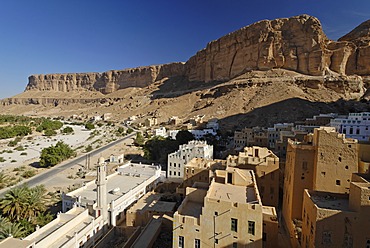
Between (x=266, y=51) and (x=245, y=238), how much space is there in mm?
83521

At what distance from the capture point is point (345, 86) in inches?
2628

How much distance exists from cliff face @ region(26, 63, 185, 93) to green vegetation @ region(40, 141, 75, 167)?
101560 mm

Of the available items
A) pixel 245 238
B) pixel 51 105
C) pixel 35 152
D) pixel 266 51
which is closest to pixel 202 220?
pixel 245 238

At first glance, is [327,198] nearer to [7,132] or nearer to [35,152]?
[35,152]

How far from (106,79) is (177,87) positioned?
67493 mm

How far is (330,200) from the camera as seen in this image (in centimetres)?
1110

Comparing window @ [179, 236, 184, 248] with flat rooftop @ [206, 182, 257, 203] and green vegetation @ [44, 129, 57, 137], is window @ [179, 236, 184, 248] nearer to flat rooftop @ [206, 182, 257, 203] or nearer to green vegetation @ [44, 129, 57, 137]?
flat rooftop @ [206, 182, 257, 203]

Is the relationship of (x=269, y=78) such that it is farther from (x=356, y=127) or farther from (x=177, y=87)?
(x=177, y=87)

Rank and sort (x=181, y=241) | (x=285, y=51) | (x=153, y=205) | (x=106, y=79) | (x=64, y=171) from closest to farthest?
(x=181, y=241)
(x=153, y=205)
(x=64, y=171)
(x=285, y=51)
(x=106, y=79)

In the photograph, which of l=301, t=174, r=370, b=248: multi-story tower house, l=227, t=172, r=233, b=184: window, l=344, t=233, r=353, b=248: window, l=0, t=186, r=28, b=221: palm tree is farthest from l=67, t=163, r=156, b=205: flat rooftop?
l=344, t=233, r=353, b=248: window

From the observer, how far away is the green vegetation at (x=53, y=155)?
37.9 metres

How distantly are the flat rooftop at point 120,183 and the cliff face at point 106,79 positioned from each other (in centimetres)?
11150

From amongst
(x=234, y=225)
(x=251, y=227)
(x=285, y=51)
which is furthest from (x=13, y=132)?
(x=285, y=51)

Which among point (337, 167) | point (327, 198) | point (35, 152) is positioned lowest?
point (35, 152)
